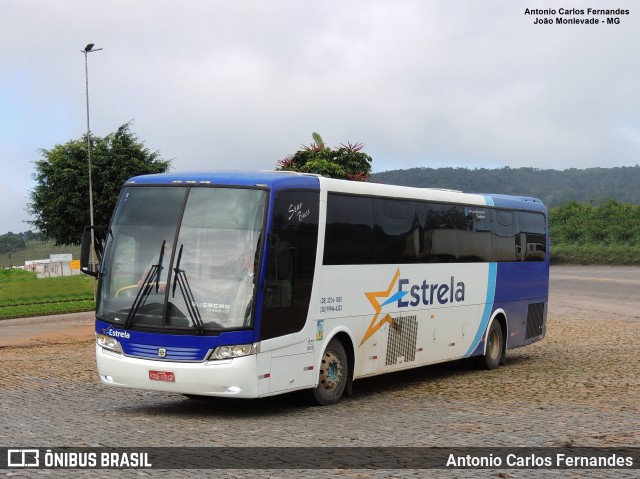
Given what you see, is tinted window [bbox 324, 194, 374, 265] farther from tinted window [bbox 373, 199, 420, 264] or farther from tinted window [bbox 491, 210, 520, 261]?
tinted window [bbox 491, 210, 520, 261]

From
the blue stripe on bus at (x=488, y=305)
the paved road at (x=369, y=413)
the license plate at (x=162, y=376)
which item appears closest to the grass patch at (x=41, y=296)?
the paved road at (x=369, y=413)

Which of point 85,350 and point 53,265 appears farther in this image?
point 53,265

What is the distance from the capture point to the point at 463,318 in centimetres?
1895

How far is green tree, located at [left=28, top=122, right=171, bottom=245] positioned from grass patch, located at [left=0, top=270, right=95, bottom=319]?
501 inches

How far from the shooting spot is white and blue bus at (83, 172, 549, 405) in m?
13.0

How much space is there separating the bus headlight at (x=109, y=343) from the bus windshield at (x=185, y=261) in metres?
0.23

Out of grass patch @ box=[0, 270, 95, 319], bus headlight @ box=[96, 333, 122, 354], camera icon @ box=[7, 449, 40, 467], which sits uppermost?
bus headlight @ box=[96, 333, 122, 354]

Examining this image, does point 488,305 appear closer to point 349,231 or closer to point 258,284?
point 349,231

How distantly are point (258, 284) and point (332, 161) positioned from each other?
23859 millimetres

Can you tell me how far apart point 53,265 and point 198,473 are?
312 feet

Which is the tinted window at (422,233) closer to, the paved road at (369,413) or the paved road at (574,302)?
the paved road at (369,413)

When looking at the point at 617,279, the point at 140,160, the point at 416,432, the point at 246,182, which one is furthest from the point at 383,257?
the point at 140,160

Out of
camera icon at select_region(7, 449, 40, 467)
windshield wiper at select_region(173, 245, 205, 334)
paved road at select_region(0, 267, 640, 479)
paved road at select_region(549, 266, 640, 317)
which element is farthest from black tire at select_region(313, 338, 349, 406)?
paved road at select_region(549, 266, 640, 317)

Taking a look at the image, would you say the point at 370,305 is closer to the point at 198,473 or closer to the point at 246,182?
the point at 246,182
